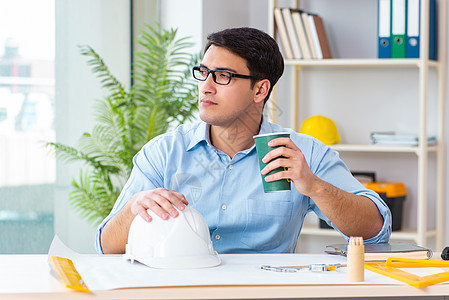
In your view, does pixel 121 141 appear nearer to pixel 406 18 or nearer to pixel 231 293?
pixel 406 18

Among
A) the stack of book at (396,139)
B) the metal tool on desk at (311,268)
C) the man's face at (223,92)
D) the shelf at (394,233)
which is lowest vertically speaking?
the shelf at (394,233)

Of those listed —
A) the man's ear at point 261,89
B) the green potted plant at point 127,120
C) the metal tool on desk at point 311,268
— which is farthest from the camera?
the green potted plant at point 127,120

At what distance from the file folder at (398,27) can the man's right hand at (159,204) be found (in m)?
2.17

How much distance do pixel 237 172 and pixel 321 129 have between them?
164 centimetres

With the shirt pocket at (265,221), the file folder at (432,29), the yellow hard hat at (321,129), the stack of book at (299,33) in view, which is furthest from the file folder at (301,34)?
the shirt pocket at (265,221)

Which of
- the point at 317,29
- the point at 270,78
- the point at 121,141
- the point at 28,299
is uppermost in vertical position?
the point at 317,29

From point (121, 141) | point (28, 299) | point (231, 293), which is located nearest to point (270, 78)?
point (231, 293)

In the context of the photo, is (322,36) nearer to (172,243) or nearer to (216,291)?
(172,243)

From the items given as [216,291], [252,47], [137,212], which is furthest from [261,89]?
[216,291]

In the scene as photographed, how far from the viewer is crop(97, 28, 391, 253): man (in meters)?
1.87

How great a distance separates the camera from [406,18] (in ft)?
10.8

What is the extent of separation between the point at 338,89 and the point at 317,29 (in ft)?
1.42

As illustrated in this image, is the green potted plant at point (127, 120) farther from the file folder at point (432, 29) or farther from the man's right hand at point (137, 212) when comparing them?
the man's right hand at point (137, 212)

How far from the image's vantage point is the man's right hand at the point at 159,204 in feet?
4.93
